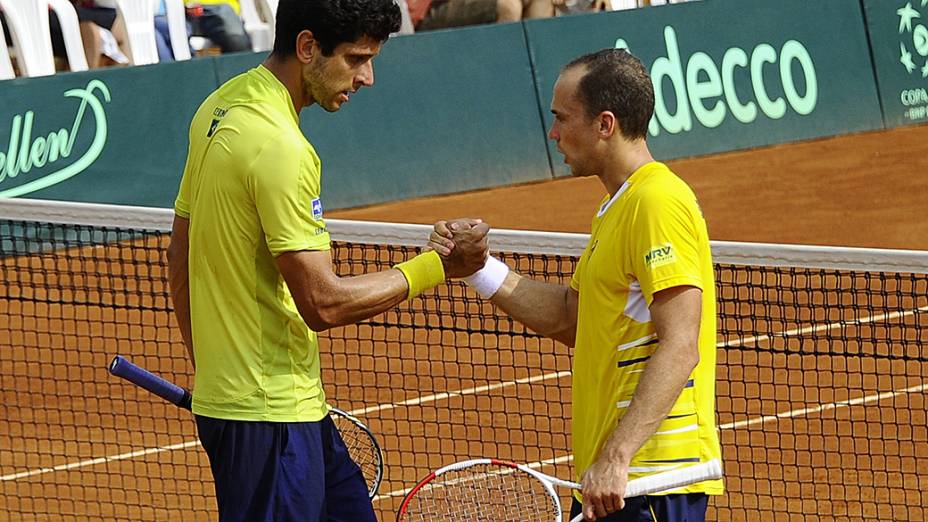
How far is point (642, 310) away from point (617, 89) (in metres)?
0.59

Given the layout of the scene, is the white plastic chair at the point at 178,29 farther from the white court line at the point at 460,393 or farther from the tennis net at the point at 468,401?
the white court line at the point at 460,393

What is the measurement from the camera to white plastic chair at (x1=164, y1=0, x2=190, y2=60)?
14.1 metres

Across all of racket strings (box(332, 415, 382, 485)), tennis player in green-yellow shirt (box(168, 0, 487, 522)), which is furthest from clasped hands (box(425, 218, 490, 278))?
racket strings (box(332, 415, 382, 485))

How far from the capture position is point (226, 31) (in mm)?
14750

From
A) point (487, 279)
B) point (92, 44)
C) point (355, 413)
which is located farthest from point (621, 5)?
point (487, 279)

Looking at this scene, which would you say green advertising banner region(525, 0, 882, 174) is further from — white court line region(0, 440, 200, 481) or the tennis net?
white court line region(0, 440, 200, 481)

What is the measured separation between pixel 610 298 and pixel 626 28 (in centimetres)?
1287

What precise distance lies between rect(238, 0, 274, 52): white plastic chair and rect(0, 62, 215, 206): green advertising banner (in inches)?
43.9

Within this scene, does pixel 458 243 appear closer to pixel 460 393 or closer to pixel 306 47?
pixel 306 47

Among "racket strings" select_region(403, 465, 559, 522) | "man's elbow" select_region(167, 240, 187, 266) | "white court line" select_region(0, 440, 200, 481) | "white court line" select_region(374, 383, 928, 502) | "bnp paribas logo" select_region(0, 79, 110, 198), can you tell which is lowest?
"white court line" select_region(374, 383, 928, 502)

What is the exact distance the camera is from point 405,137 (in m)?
14.9

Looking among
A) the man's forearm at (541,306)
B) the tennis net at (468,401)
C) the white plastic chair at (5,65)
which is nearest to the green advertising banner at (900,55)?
the tennis net at (468,401)

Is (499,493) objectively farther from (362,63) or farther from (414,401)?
(414,401)

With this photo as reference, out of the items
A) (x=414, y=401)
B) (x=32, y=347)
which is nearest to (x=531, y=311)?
(x=414, y=401)
